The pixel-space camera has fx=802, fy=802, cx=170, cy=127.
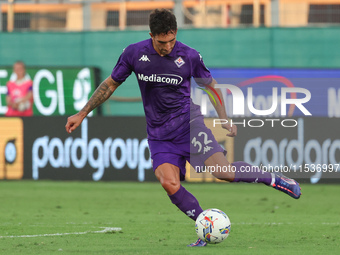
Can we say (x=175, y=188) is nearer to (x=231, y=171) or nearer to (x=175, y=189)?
Answer: (x=175, y=189)

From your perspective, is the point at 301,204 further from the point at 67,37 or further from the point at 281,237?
the point at 67,37

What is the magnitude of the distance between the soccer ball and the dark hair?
178 centimetres

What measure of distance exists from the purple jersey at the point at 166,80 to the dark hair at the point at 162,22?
1.48 feet

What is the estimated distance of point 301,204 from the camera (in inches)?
513

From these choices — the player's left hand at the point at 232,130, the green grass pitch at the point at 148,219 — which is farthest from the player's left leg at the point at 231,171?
the green grass pitch at the point at 148,219

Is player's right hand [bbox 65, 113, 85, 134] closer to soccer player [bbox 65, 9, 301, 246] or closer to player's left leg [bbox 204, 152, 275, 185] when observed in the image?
soccer player [bbox 65, 9, 301, 246]

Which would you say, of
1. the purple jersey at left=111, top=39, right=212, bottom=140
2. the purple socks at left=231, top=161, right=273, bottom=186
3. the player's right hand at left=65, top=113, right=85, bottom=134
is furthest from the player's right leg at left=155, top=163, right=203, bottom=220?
the player's right hand at left=65, top=113, right=85, bottom=134

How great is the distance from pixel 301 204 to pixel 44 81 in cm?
891

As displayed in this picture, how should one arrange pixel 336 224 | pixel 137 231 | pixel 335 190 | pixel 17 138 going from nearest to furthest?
pixel 137 231 < pixel 336 224 < pixel 335 190 < pixel 17 138

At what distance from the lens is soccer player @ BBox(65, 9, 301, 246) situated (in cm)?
771

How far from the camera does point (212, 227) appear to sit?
7.51 m

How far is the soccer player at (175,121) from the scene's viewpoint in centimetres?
771

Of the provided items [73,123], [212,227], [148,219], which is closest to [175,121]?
[73,123]

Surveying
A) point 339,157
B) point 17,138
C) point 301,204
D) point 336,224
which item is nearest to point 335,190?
point 339,157
